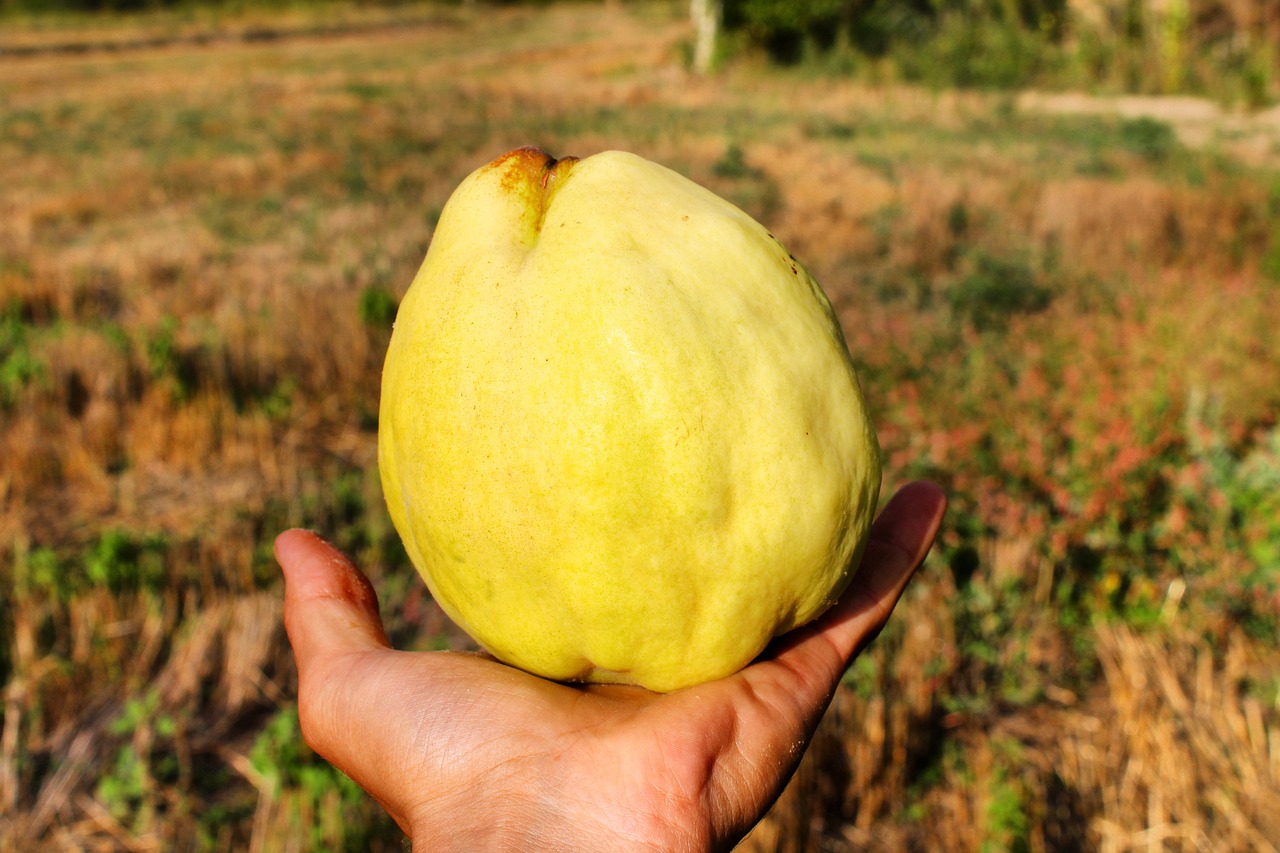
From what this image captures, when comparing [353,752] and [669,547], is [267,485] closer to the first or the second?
[353,752]

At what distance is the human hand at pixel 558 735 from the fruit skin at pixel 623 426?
0.12 m

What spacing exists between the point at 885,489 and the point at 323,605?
9.40 feet

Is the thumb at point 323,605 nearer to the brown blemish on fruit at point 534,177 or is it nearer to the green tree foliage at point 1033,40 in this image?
the brown blemish on fruit at point 534,177

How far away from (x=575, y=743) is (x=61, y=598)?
303cm

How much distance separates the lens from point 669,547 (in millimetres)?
1335

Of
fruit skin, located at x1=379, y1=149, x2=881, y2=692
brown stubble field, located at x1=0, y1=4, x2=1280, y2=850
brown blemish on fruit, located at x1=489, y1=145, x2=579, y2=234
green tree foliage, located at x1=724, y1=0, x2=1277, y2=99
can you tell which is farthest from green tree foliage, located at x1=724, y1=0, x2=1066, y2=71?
fruit skin, located at x1=379, y1=149, x2=881, y2=692

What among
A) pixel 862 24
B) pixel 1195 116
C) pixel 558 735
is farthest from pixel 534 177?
pixel 862 24

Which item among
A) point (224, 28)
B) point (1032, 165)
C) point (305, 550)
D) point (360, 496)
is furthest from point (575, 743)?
point (224, 28)

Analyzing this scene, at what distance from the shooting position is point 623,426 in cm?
129

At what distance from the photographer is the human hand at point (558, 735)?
143cm

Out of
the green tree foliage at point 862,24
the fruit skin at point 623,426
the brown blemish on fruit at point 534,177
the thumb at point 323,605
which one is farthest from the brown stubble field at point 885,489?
the green tree foliage at point 862,24

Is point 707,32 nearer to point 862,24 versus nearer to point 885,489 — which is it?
point 862,24

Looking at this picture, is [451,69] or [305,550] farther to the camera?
[451,69]

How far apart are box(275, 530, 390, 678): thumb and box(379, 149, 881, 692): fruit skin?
0.41 metres
